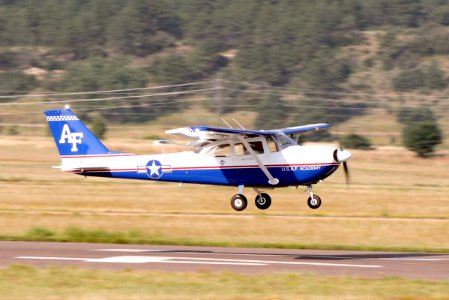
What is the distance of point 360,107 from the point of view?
9600 centimetres

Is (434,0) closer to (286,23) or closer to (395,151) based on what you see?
(286,23)

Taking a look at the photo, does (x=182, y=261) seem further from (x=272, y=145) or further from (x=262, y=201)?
(x=272, y=145)

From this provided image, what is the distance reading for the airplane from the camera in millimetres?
25984

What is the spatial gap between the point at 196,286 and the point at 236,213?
2049 cm

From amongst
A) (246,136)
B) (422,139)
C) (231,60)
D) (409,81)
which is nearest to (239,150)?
(246,136)

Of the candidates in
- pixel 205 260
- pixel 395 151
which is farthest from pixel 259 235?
pixel 395 151

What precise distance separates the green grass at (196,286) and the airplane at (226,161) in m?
8.07

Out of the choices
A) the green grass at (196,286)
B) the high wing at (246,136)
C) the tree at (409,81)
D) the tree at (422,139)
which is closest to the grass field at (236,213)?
the high wing at (246,136)

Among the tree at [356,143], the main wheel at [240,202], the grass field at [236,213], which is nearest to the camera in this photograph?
the main wheel at [240,202]

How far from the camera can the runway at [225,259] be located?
1956cm

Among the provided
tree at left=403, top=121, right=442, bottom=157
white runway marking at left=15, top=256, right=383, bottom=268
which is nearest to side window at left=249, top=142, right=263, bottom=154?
white runway marking at left=15, top=256, right=383, bottom=268

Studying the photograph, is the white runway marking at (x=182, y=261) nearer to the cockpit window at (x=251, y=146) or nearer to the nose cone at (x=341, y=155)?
the nose cone at (x=341, y=155)

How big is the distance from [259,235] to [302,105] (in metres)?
63.2

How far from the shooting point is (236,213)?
36.9 meters
